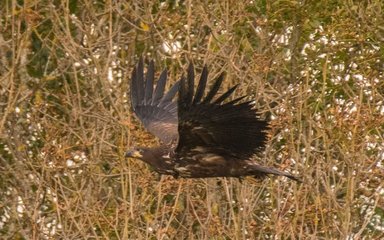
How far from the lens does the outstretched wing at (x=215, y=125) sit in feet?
36.9

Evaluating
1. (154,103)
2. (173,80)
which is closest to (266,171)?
(154,103)

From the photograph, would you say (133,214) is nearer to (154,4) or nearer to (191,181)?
(191,181)

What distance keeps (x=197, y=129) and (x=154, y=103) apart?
176 centimetres

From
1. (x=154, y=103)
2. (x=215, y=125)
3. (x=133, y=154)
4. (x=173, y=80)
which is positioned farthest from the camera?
(x=173, y=80)

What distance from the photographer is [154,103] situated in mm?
13555

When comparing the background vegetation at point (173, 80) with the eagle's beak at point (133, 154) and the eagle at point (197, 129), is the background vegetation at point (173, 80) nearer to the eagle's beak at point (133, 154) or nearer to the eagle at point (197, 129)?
the eagle's beak at point (133, 154)

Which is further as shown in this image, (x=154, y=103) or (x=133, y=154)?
(x=154, y=103)

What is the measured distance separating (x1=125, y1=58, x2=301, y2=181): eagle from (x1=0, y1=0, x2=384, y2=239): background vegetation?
186 mm

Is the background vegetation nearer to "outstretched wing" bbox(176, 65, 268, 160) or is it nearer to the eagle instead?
the eagle

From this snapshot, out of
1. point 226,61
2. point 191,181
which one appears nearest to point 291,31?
point 226,61

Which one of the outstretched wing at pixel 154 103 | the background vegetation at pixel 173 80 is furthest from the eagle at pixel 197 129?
the background vegetation at pixel 173 80

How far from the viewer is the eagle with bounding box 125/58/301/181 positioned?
11.4 m

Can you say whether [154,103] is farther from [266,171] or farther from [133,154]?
[266,171]

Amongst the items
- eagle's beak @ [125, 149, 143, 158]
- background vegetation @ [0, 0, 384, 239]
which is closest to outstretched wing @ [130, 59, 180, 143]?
background vegetation @ [0, 0, 384, 239]
